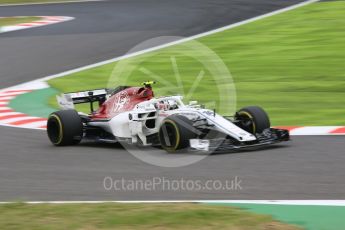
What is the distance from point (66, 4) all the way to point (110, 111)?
21.4m

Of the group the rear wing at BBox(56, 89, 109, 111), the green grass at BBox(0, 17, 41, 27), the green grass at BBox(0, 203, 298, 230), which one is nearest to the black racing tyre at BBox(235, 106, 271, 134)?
the rear wing at BBox(56, 89, 109, 111)

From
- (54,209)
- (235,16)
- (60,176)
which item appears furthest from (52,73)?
(54,209)

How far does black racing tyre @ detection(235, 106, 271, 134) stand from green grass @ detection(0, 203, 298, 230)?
3.84 m

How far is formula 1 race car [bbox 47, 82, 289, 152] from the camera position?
35.3 feet

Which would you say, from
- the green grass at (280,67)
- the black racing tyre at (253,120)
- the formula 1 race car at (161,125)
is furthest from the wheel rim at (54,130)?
the black racing tyre at (253,120)

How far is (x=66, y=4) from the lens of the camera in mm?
32906

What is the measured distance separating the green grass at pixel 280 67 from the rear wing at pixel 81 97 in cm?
90

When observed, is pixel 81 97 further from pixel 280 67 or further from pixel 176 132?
pixel 280 67

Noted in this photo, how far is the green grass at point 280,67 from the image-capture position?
14805 millimetres

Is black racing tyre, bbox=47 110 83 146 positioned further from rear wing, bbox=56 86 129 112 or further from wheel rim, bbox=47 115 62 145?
rear wing, bbox=56 86 129 112

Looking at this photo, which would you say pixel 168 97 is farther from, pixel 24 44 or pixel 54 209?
pixel 24 44

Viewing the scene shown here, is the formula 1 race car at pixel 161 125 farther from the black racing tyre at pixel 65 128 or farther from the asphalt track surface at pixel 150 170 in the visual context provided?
the asphalt track surface at pixel 150 170

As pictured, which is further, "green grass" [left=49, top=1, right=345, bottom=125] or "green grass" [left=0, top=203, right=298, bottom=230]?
"green grass" [left=49, top=1, right=345, bottom=125]

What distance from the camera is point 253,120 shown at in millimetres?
11336
